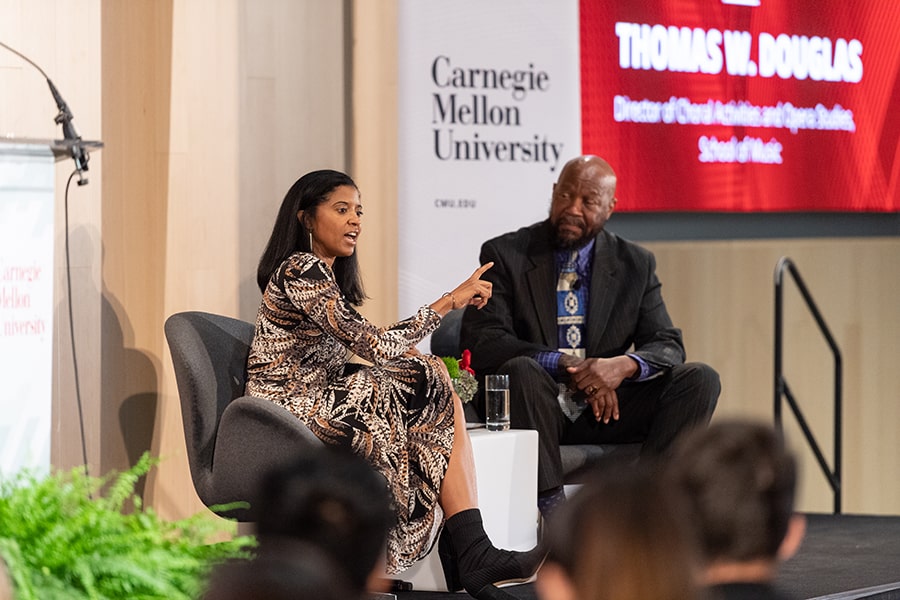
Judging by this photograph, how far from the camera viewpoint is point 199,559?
1.30 meters

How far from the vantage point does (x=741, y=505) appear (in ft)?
4.60

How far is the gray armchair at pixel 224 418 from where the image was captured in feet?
10.9

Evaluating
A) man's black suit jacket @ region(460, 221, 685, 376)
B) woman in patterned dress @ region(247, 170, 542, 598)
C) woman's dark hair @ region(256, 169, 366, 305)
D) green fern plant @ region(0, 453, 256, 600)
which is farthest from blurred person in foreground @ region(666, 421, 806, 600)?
man's black suit jacket @ region(460, 221, 685, 376)

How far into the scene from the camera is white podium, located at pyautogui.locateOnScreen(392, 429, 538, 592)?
12.6 ft

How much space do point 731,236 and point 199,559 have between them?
224 inches

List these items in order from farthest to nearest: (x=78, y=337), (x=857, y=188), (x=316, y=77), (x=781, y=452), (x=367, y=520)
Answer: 1. (x=857, y=188)
2. (x=316, y=77)
3. (x=78, y=337)
4. (x=781, y=452)
5. (x=367, y=520)

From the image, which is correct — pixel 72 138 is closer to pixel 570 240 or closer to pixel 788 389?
pixel 570 240

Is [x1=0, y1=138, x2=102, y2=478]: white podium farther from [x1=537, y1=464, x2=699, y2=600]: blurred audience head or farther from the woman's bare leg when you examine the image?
[x1=537, y1=464, x2=699, y2=600]: blurred audience head

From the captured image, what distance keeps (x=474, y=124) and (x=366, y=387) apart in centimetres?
201

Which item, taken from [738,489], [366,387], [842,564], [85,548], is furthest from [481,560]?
[85,548]

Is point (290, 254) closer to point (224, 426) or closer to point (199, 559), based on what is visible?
point (224, 426)

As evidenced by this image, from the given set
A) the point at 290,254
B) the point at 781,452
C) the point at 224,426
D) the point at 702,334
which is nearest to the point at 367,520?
the point at 781,452

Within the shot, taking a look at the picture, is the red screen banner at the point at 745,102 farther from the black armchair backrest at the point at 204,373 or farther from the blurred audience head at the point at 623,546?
the blurred audience head at the point at 623,546

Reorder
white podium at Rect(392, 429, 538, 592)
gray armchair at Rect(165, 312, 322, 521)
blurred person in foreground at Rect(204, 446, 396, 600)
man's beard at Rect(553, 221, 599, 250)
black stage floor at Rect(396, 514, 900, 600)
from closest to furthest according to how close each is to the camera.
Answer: blurred person in foreground at Rect(204, 446, 396, 600), gray armchair at Rect(165, 312, 322, 521), black stage floor at Rect(396, 514, 900, 600), white podium at Rect(392, 429, 538, 592), man's beard at Rect(553, 221, 599, 250)
